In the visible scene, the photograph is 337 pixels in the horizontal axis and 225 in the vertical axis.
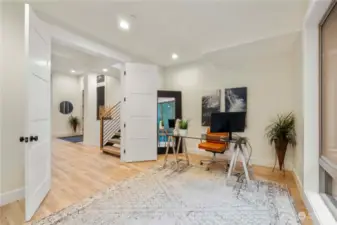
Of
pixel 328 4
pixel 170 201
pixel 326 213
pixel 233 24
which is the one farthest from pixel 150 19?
pixel 326 213

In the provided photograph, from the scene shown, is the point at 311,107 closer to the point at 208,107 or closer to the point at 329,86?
the point at 329,86

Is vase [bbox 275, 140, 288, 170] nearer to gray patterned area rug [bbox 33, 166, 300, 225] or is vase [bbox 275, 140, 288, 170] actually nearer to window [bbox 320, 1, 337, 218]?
gray patterned area rug [bbox 33, 166, 300, 225]

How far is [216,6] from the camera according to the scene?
249cm

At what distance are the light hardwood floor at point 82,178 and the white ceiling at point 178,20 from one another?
258 centimetres

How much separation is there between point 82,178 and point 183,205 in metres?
1.97

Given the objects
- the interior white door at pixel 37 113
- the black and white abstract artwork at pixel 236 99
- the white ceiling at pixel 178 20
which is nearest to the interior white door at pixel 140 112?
the white ceiling at pixel 178 20

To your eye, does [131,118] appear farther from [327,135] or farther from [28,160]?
[327,135]

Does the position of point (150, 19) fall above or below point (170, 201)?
above

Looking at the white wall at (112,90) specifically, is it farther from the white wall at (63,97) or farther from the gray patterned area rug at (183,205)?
the gray patterned area rug at (183,205)

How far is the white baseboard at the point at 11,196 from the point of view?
244 cm

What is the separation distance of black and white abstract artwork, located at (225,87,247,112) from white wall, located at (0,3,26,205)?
4.02 metres

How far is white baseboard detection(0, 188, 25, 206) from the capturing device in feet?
8.00

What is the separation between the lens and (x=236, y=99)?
4469 mm

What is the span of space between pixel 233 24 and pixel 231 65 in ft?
5.60
